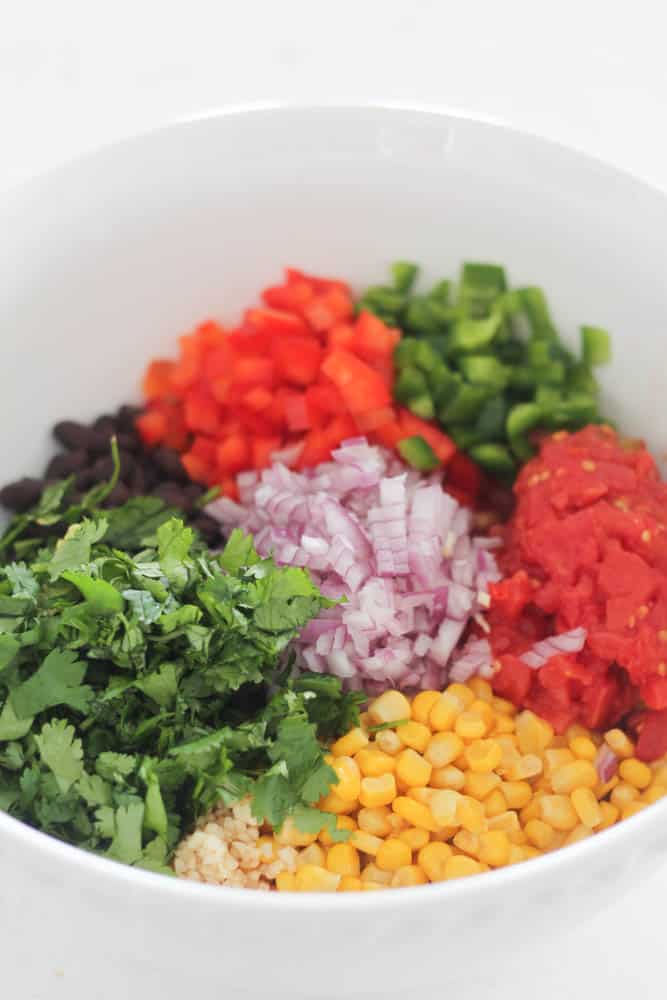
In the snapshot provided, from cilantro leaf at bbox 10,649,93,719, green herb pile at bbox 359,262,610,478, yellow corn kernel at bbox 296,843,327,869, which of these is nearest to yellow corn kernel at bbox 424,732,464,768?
yellow corn kernel at bbox 296,843,327,869

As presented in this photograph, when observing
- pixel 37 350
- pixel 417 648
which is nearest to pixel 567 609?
pixel 417 648

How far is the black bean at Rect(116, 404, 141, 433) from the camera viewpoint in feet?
10.2

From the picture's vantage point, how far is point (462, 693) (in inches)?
101

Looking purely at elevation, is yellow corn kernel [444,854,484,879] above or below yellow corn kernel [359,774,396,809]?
below

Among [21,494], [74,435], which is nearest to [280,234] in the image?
[74,435]

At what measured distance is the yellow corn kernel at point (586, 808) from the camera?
2.35m

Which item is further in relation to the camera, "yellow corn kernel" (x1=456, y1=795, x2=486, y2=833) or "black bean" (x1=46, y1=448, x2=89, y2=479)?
"black bean" (x1=46, y1=448, x2=89, y2=479)

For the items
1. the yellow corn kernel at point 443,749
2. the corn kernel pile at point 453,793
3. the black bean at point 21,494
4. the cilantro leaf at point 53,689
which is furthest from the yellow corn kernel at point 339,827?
the black bean at point 21,494

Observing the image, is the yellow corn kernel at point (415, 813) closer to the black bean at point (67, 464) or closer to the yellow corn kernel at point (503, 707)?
the yellow corn kernel at point (503, 707)

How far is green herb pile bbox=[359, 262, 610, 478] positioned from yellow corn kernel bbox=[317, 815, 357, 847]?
1.05m

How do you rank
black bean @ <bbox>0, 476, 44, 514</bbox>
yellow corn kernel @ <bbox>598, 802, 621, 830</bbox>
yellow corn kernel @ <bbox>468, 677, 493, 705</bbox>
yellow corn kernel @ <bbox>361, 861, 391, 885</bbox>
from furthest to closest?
black bean @ <bbox>0, 476, 44, 514</bbox>, yellow corn kernel @ <bbox>468, 677, 493, 705</bbox>, yellow corn kernel @ <bbox>598, 802, 621, 830</bbox>, yellow corn kernel @ <bbox>361, 861, 391, 885</bbox>

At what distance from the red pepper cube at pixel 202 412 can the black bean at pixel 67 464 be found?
30 centimetres

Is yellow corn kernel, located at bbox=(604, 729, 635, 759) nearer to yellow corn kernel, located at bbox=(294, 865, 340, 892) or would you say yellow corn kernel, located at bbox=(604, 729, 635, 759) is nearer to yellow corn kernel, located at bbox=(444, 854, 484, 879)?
yellow corn kernel, located at bbox=(444, 854, 484, 879)

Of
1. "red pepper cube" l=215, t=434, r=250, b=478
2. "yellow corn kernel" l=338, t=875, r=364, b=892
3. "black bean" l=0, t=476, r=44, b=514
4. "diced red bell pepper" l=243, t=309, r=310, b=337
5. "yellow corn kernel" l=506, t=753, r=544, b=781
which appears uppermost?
"diced red bell pepper" l=243, t=309, r=310, b=337
